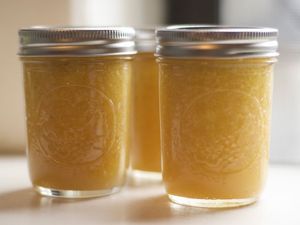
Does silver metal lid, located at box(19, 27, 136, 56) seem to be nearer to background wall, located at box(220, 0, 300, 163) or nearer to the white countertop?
the white countertop

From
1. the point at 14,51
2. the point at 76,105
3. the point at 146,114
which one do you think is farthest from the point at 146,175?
the point at 14,51

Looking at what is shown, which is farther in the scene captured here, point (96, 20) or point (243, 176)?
point (96, 20)

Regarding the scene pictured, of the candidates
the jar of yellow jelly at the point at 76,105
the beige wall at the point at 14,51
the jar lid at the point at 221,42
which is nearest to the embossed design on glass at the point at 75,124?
the jar of yellow jelly at the point at 76,105

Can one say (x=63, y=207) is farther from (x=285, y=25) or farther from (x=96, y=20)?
(x=285, y=25)

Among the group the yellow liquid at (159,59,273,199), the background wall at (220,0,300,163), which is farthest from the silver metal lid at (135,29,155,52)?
the background wall at (220,0,300,163)

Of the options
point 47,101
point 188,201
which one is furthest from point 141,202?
point 47,101

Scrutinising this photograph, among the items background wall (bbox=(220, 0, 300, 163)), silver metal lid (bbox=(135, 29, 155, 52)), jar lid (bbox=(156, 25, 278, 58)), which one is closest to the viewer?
jar lid (bbox=(156, 25, 278, 58))

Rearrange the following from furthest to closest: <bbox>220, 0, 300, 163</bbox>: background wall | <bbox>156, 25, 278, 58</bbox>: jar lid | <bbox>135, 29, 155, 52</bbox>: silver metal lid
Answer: <bbox>220, 0, 300, 163</bbox>: background wall, <bbox>135, 29, 155, 52</bbox>: silver metal lid, <bbox>156, 25, 278, 58</bbox>: jar lid

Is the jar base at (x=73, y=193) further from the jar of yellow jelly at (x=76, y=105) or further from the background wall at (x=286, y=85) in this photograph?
the background wall at (x=286, y=85)
